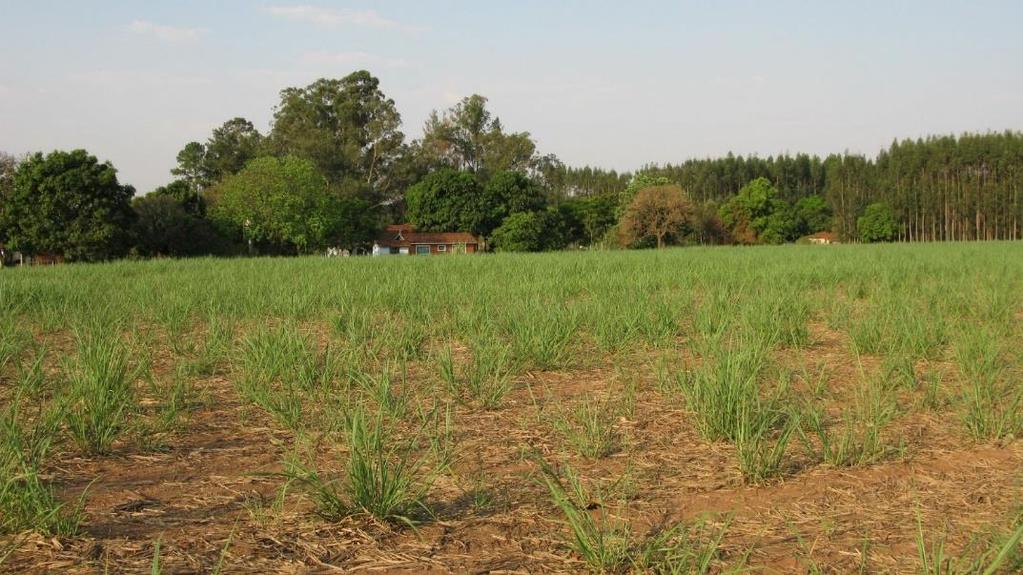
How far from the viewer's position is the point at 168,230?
3466 centimetres

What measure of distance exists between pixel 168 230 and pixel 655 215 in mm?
28158

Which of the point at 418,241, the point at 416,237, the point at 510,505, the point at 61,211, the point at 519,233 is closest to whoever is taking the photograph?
the point at 510,505

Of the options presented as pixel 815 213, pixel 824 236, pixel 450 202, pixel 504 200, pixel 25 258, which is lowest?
pixel 25 258

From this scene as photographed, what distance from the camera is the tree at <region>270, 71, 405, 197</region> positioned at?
168 feet

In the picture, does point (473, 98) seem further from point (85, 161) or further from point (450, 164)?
point (85, 161)

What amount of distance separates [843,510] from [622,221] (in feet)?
149

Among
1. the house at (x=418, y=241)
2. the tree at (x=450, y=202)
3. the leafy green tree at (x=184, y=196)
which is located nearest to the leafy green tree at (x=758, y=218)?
the tree at (x=450, y=202)

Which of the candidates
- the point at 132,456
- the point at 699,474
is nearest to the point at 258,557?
the point at 132,456

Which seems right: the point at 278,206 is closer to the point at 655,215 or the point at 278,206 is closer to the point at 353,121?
the point at 353,121

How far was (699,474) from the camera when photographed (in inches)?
107

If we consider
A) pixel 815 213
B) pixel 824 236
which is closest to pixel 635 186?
pixel 824 236

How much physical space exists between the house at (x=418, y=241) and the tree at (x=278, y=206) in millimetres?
7679

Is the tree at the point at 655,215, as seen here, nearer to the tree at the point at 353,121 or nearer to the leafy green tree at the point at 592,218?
the leafy green tree at the point at 592,218

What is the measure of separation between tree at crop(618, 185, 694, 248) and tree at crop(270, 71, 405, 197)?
18052 millimetres
